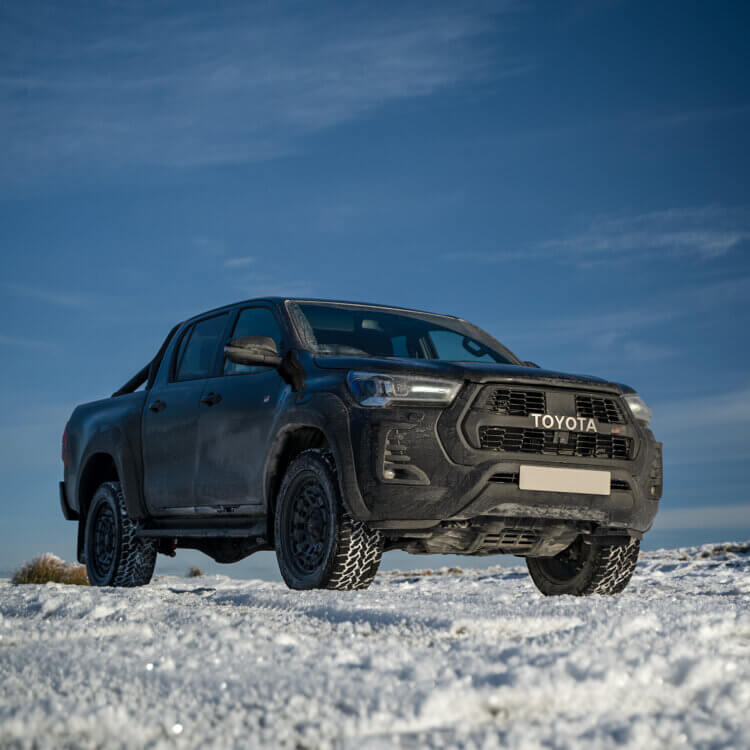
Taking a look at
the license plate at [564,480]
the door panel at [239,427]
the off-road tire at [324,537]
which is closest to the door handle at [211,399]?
the door panel at [239,427]

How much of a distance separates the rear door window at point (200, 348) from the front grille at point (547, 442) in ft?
8.34

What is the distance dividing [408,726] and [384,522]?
131 inches

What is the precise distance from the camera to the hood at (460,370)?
5.53 meters

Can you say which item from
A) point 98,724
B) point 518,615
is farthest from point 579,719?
point 518,615

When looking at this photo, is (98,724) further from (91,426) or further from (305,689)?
(91,426)

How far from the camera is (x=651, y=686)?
8.02ft

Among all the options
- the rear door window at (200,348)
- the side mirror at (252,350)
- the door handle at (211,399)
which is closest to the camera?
the side mirror at (252,350)

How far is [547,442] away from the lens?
5.67 metres

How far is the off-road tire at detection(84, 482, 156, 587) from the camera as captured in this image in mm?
7891

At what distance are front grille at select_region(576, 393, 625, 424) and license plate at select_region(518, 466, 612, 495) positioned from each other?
0.35 metres

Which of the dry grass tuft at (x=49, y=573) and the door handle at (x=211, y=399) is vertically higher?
the door handle at (x=211, y=399)

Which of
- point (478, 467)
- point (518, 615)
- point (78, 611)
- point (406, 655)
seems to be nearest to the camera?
point (406, 655)

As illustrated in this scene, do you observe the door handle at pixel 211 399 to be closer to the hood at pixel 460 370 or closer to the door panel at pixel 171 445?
the door panel at pixel 171 445

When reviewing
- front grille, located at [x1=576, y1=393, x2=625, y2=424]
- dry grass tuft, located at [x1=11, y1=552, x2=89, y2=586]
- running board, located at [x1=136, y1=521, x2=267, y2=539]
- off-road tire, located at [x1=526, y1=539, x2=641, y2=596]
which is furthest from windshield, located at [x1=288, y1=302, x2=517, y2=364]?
Result: dry grass tuft, located at [x1=11, y1=552, x2=89, y2=586]
